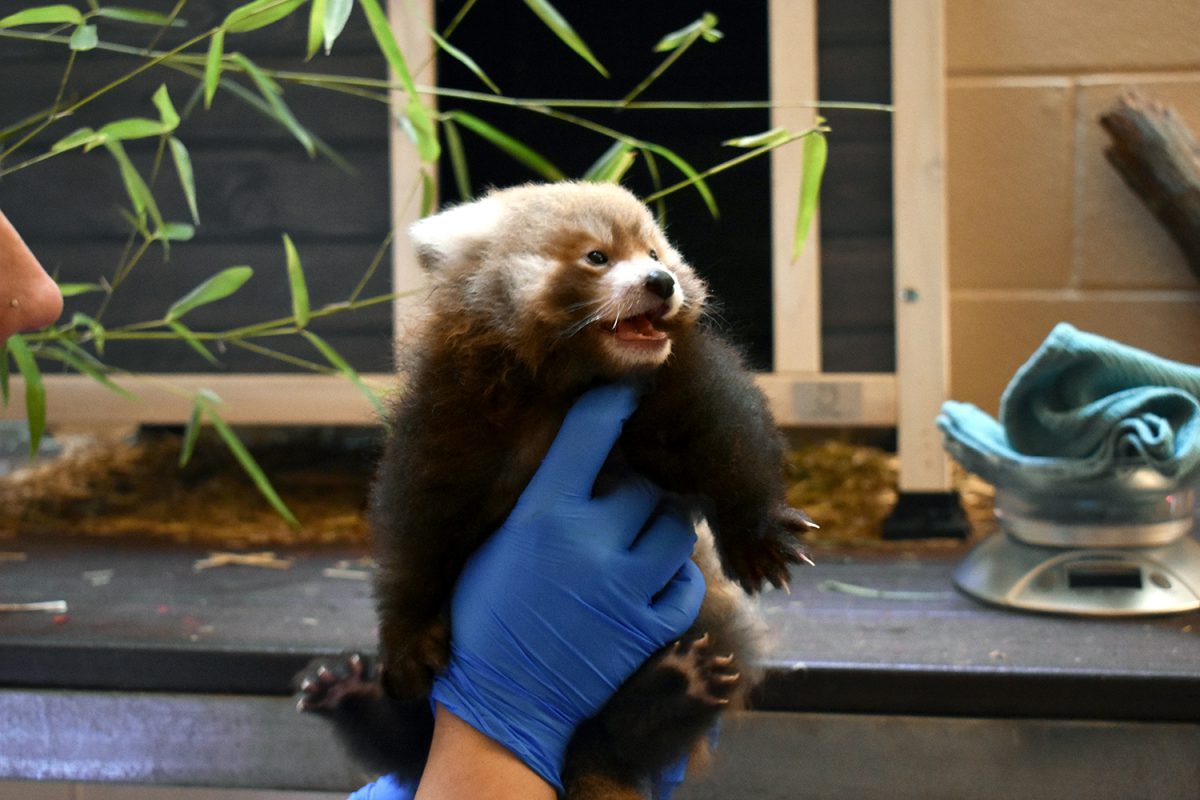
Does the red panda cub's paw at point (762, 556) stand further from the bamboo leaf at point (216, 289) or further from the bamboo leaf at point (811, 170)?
the bamboo leaf at point (216, 289)

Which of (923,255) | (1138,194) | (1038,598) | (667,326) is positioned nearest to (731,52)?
(923,255)

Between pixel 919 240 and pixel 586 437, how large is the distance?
1.72m

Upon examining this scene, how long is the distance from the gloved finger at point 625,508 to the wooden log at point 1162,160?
2.06m

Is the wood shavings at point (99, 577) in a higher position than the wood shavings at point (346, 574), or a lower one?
higher

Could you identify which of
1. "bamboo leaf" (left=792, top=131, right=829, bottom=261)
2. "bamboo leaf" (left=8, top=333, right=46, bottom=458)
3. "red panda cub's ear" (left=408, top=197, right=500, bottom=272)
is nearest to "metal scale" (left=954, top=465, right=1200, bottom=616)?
"bamboo leaf" (left=792, top=131, right=829, bottom=261)

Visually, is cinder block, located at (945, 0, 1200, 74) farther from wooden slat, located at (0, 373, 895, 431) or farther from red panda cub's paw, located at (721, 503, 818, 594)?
red panda cub's paw, located at (721, 503, 818, 594)

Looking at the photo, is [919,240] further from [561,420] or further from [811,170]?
[561,420]

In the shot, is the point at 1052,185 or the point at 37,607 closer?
the point at 37,607

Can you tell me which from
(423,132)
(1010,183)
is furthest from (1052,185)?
(423,132)

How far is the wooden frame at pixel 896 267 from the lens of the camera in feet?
9.07

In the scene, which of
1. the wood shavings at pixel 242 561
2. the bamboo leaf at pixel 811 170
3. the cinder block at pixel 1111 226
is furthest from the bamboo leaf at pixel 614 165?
the cinder block at pixel 1111 226

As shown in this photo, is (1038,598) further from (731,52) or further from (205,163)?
(205,163)

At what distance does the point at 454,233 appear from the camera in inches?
55.2

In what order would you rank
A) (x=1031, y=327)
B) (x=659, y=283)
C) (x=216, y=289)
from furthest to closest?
(x=1031, y=327) < (x=216, y=289) < (x=659, y=283)
